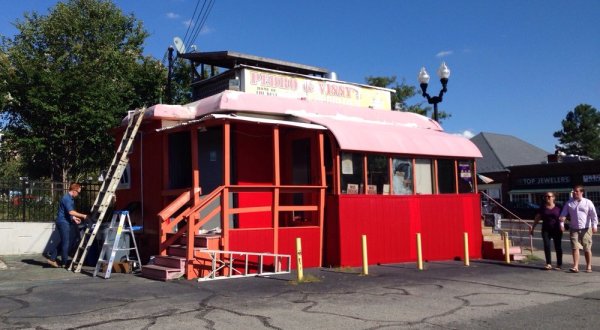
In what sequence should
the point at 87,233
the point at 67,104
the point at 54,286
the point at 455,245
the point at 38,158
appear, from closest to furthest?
the point at 54,286
the point at 87,233
the point at 455,245
the point at 67,104
the point at 38,158

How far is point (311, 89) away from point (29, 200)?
26.4 ft

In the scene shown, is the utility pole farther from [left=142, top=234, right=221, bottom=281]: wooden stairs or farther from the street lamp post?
[left=142, top=234, right=221, bottom=281]: wooden stairs

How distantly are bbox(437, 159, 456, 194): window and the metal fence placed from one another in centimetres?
1022

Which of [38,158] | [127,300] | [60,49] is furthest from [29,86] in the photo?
[127,300]

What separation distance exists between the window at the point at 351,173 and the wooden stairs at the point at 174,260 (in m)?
3.28

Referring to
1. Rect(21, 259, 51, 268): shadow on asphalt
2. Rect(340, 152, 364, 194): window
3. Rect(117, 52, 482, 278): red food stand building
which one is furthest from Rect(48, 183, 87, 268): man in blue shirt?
Rect(340, 152, 364, 194): window

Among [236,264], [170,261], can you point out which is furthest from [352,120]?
[170,261]

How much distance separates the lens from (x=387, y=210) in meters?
12.9

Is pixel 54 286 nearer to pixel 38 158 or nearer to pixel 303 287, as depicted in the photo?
pixel 303 287

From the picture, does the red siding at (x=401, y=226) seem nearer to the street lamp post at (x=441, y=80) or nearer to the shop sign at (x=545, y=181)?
the street lamp post at (x=441, y=80)

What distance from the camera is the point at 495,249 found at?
14.7m

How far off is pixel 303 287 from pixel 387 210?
14.6 ft

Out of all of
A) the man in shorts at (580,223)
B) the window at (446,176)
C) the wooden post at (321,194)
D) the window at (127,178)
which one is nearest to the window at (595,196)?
the window at (446,176)

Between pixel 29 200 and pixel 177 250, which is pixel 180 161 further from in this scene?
pixel 29 200
